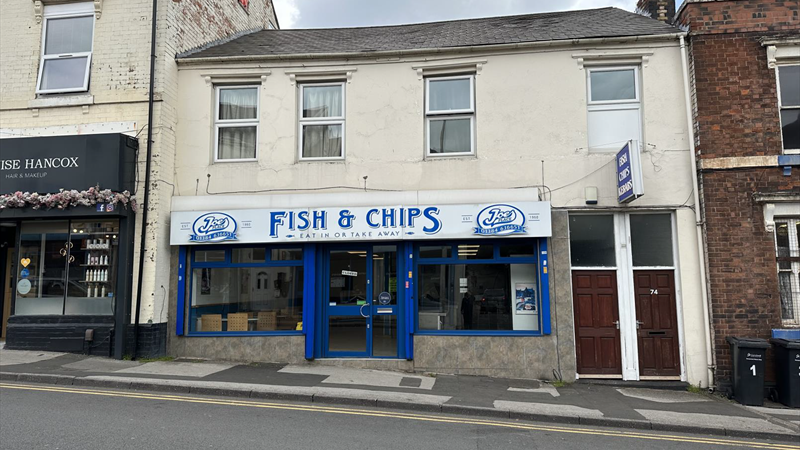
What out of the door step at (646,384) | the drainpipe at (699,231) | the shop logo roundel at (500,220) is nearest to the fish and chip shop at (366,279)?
the shop logo roundel at (500,220)

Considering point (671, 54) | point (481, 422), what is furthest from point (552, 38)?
point (481, 422)

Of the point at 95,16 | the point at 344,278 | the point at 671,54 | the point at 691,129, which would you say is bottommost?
the point at 344,278

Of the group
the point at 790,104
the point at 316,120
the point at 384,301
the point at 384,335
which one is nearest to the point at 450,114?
the point at 316,120

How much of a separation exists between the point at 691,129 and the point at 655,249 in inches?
90.8

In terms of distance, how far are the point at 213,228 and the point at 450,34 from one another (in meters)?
6.62

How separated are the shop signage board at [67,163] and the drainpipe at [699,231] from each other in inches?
417

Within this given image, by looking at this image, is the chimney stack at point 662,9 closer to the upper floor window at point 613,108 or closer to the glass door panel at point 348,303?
the upper floor window at point 613,108

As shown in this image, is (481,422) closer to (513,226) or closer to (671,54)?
(513,226)

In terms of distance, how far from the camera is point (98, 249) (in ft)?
34.3

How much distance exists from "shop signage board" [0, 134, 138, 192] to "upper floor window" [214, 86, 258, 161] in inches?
65.2

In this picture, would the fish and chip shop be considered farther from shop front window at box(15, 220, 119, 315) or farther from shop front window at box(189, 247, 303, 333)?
shop front window at box(15, 220, 119, 315)

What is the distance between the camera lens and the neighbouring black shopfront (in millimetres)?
10078

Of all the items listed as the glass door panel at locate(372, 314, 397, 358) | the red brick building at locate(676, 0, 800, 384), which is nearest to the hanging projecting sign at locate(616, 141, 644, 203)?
the red brick building at locate(676, 0, 800, 384)

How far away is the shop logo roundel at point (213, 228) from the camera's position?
33.8ft
